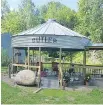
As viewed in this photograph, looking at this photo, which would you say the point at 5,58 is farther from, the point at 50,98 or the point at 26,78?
the point at 50,98

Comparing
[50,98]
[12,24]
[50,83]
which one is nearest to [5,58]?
[50,83]

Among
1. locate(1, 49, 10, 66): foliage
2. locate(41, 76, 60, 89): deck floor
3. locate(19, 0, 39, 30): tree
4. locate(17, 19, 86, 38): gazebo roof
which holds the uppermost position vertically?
locate(19, 0, 39, 30): tree

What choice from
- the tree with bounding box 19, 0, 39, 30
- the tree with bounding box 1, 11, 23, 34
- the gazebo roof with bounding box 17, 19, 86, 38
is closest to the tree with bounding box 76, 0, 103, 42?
the tree with bounding box 1, 11, 23, 34

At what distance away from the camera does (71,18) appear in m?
60.7

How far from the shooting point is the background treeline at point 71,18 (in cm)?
3878

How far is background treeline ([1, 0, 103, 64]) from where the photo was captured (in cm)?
3878

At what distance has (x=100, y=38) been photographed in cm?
3891

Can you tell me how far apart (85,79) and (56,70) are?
165 inches

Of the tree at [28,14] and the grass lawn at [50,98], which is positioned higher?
the tree at [28,14]

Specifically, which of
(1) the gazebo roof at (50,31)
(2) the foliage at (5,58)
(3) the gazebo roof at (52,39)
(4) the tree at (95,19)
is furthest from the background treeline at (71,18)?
(3) the gazebo roof at (52,39)

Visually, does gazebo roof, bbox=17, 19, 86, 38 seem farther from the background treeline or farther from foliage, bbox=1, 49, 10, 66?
the background treeline

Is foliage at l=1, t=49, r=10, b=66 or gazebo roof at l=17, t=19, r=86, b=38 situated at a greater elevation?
gazebo roof at l=17, t=19, r=86, b=38

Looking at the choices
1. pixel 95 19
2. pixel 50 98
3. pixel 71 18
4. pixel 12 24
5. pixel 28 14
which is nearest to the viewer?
pixel 50 98

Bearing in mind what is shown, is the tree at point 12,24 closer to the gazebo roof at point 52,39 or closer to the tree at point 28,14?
the tree at point 28,14
